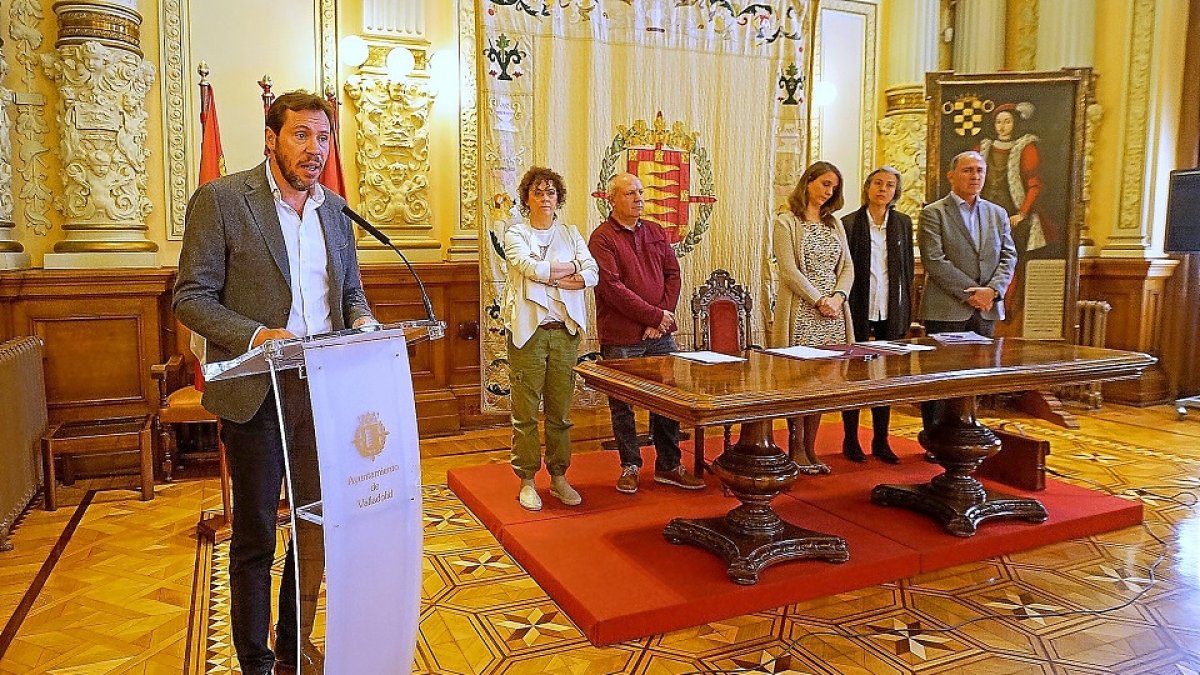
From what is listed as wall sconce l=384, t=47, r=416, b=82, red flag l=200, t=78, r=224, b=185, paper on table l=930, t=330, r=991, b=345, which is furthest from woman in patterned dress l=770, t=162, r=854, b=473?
red flag l=200, t=78, r=224, b=185

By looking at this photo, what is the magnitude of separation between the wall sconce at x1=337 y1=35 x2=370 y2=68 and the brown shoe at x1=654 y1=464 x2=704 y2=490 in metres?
3.01

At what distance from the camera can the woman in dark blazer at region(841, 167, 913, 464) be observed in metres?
4.34

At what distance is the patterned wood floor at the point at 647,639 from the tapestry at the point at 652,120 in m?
2.07

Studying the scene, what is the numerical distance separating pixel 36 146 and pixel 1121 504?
5493 mm

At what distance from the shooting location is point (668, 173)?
5406mm

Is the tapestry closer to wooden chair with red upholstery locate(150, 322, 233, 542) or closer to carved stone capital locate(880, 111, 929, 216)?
carved stone capital locate(880, 111, 929, 216)

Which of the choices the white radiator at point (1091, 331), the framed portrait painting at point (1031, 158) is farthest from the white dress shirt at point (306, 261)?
the white radiator at point (1091, 331)

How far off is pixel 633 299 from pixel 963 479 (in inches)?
61.0

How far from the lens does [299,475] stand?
6.43ft

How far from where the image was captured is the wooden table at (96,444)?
12.9 ft

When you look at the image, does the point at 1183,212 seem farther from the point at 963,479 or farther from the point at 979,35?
the point at 963,479

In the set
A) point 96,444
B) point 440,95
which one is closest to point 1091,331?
point 440,95

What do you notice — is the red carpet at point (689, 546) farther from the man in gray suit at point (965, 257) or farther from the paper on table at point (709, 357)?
the man in gray suit at point (965, 257)

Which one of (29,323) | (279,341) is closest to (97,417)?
(29,323)
